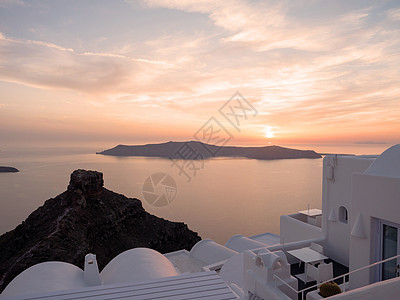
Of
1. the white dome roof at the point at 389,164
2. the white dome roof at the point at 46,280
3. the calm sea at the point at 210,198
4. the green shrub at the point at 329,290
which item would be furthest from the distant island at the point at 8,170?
the white dome roof at the point at 389,164

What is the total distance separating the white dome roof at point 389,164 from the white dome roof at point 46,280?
972cm

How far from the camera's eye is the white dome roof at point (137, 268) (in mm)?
9367

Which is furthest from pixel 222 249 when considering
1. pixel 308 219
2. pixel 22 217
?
pixel 22 217

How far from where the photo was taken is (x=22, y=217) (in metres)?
79.0

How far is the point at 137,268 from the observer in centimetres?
977

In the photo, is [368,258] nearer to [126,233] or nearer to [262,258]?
[262,258]

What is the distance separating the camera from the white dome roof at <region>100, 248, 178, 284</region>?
937 centimetres

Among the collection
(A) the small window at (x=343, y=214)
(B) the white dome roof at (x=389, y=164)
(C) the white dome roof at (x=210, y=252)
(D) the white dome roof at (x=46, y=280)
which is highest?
(B) the white dome roof at (x=389, y=164)

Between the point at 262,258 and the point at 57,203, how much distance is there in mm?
49532

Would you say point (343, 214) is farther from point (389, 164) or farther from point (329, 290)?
point (329, 290)

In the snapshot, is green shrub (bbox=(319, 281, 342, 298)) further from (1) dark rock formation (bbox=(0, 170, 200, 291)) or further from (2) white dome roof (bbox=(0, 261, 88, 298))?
(1) dark rock formation (bbox=(0, 170, 200, 291))

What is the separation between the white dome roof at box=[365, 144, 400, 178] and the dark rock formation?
36191 mm

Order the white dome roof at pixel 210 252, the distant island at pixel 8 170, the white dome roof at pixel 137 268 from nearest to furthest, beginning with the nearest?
the white dome roof at pixel 137 268
the white dome roof at pixel 210 252
the distant island at pixel 8 170

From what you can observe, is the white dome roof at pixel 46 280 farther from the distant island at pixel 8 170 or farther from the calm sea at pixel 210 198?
the distant island at pixel 8 170
